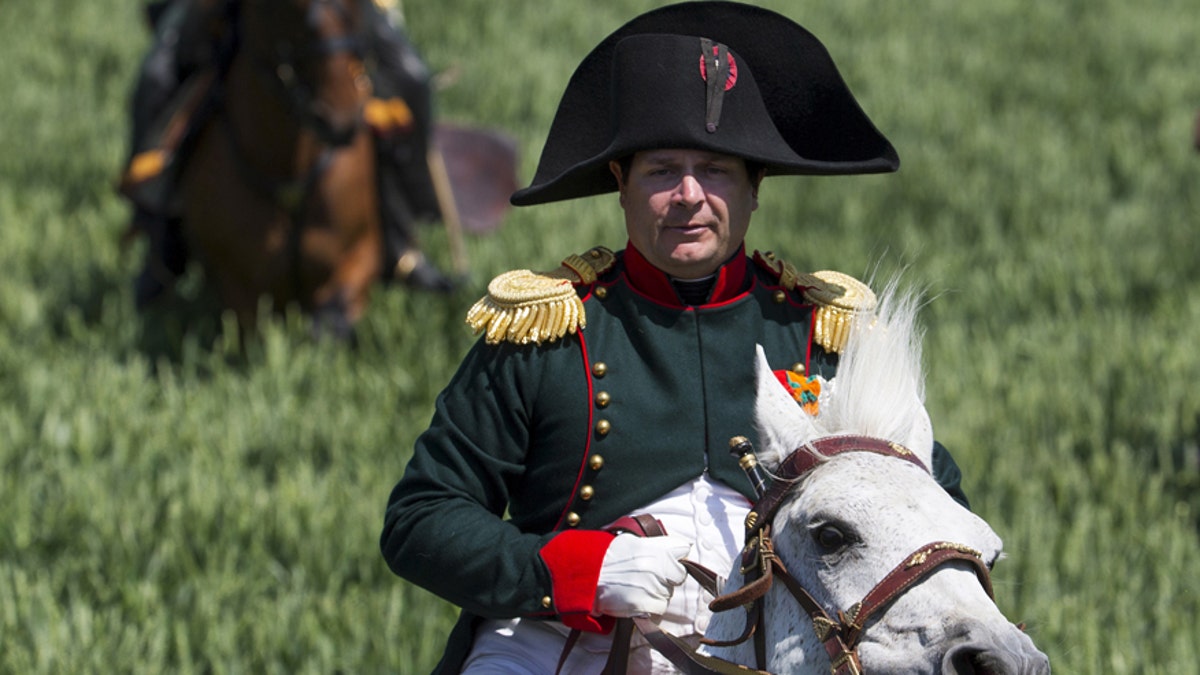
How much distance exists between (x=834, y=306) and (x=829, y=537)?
0.83m

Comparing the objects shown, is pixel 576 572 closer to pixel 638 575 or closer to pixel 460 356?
pixel 638 575

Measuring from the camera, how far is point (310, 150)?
7805mm

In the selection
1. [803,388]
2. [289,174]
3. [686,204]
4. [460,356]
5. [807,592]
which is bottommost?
[460,356]

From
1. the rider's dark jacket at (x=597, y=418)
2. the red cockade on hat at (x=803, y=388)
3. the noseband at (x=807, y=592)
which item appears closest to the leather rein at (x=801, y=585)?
the noseband at (x=807, y=592)

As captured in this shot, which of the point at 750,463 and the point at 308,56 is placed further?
the point at 308,56

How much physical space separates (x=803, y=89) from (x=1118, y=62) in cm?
1229

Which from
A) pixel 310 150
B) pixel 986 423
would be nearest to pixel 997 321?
pixel 986 423

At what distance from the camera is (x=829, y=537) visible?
2174mm

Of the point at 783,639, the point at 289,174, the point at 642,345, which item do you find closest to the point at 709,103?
the point at 642,345

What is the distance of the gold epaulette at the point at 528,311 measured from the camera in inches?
111

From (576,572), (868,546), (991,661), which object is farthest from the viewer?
(576,572)

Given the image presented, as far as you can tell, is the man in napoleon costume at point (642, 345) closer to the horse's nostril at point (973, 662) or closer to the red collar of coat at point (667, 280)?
the red collar of coat at point (667, 280)

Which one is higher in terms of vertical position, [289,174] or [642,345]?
[642,345]

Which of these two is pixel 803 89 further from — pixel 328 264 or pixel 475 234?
pixel 475 234
